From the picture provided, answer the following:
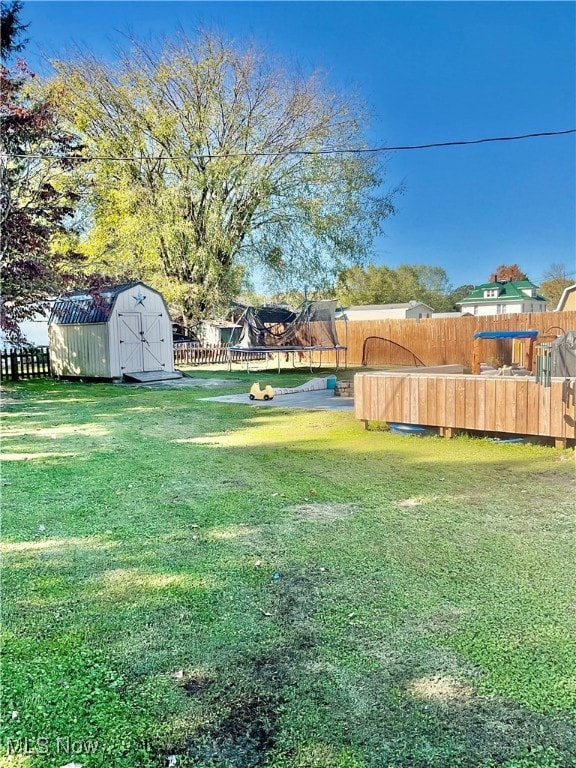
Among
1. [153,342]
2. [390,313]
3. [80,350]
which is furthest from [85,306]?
[390,313]

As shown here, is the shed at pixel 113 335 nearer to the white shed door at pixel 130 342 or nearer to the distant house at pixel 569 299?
the white shed door at pixel 130 342

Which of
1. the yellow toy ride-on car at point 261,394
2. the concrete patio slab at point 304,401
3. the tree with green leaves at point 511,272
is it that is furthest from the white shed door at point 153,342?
the tree with green leaves at point 511,272

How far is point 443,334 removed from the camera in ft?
63.8

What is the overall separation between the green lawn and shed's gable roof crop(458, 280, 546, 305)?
42121 mm

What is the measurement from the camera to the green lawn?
173 centimetres

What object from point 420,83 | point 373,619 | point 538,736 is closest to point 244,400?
point 373,619

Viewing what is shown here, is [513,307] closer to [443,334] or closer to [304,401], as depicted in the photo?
[443,334]

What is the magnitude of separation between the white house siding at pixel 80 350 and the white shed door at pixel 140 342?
49cm

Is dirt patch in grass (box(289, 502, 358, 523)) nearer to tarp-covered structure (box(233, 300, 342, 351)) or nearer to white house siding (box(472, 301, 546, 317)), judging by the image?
tarp-covered structure (box(233, 300, 342, 351))

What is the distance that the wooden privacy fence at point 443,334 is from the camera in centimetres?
1683

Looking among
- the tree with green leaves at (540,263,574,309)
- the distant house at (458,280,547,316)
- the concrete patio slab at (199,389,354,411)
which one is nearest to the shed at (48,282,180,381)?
the concrete patio slab at (199,389,354,411)

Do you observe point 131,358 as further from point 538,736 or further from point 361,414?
point 538,736

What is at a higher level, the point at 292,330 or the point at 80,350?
the point at 292,330

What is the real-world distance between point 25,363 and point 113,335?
10.1 feet
